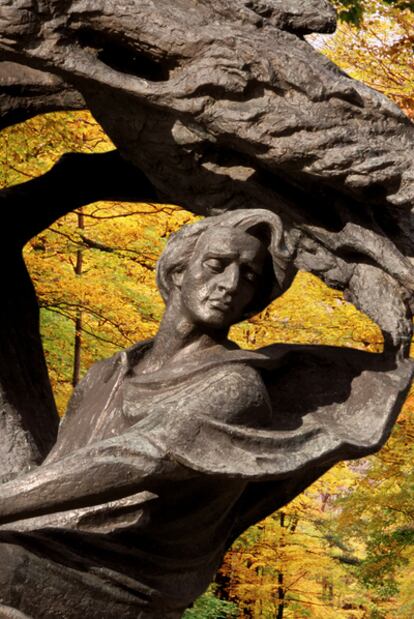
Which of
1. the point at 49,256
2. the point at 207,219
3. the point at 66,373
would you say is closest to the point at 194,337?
the point at 207,219

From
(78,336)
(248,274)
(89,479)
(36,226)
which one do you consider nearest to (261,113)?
(248,274)

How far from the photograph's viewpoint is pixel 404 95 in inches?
412

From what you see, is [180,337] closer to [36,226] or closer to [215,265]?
[215,265]

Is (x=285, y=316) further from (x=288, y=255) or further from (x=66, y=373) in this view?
(x=288, y=255)

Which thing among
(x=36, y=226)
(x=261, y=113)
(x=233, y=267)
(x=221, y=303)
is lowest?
(x=221, y=303)

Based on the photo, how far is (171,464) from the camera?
3381 mm

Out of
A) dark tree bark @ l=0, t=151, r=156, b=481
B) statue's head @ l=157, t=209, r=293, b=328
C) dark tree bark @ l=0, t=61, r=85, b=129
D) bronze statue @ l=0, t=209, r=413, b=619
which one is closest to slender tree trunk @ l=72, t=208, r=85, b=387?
dark tree bark @ l=0, t=151, r=156, b=481

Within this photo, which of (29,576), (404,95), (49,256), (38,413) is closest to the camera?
(29,576)

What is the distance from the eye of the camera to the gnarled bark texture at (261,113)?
357cm

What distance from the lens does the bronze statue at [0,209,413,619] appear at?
3.38m

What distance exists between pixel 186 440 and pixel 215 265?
2.02 feet

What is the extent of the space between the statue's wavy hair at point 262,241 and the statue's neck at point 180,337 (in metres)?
0.10

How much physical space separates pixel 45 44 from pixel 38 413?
1.60 metres

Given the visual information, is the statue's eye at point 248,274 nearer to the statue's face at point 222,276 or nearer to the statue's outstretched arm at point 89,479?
the statue's face at point 222,276
